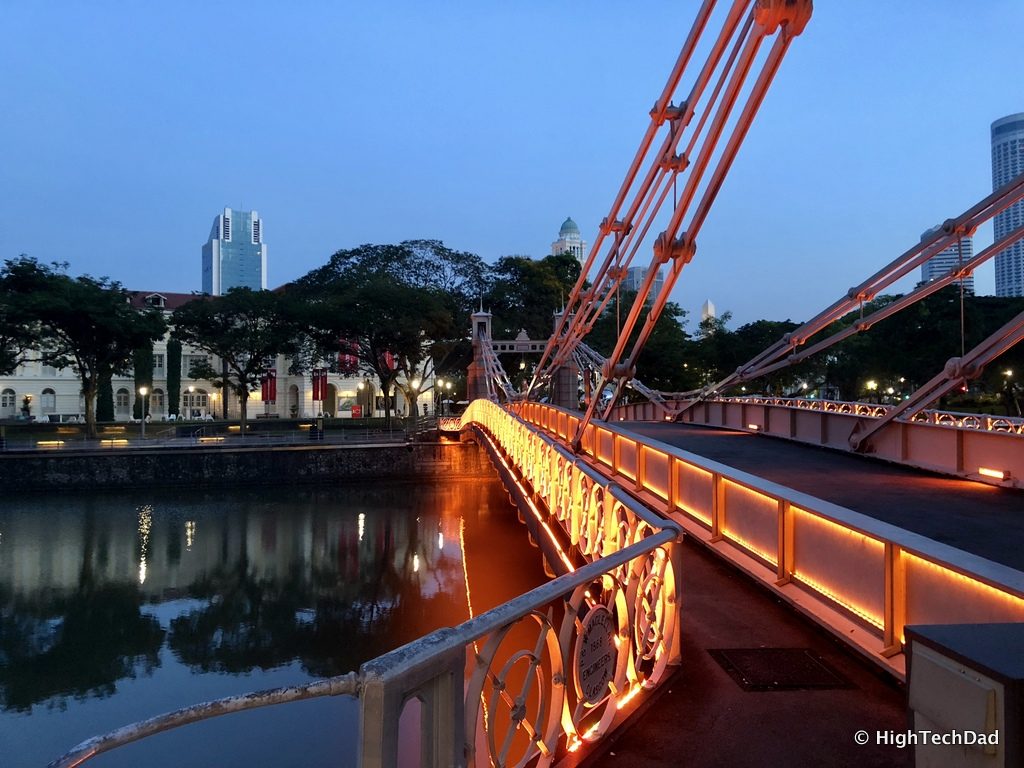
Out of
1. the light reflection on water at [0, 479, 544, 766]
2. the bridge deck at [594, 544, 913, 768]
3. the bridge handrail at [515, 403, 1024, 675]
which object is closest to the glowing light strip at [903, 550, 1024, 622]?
the bridge handrail at [515, 403, 1024, 675]

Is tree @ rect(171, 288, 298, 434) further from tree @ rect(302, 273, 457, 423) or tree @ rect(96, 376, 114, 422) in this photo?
tree @ rect(96, 376, 114, 422)

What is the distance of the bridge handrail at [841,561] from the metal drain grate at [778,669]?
0.23 m

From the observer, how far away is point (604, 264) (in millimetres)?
12781

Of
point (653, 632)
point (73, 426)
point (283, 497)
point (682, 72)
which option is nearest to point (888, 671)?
point (653, 632)

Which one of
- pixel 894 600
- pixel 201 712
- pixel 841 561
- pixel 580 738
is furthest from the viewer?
pixel 841 561

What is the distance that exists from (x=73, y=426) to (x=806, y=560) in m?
42.1

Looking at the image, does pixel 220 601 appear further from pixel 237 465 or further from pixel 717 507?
pixel 237 465

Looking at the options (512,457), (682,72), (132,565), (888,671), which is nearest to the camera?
(888,671)

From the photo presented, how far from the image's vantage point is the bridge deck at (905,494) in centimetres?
593

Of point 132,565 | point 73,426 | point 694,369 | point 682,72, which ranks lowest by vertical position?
point 132,565

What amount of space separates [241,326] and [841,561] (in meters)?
37.6

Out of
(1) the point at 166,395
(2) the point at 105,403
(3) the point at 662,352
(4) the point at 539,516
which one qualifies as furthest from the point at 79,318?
(4) the point at 539,516

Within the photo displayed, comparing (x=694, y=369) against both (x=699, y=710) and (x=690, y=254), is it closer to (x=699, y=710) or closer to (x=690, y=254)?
(x=690, y=254)

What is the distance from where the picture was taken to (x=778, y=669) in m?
3.82
